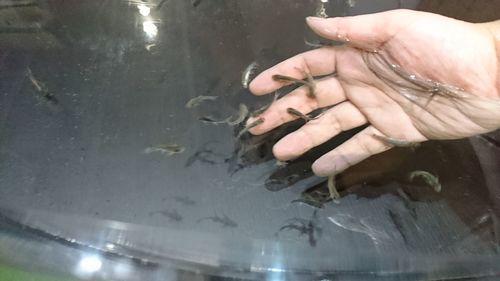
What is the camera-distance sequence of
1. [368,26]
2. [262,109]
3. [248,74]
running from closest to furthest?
[368,26], [262,109], [248,74]

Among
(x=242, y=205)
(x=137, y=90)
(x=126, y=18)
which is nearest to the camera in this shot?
(x=242, y=205)

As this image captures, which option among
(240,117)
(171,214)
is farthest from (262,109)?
(171,214)

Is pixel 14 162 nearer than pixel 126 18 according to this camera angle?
Yes

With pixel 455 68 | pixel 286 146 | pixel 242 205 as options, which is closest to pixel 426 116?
pixel 455 68

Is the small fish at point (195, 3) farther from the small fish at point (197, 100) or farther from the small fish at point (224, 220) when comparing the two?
the small fish at point (224, 220)

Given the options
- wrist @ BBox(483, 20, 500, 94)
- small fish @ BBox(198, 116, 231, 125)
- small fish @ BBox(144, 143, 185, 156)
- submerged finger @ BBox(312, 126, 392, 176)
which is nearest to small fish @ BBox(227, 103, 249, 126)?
small fish @ BBox(198, 116, 231, 125)

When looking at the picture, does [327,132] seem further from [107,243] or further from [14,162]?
[14,162]

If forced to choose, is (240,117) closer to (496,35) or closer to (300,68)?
(300,68)
